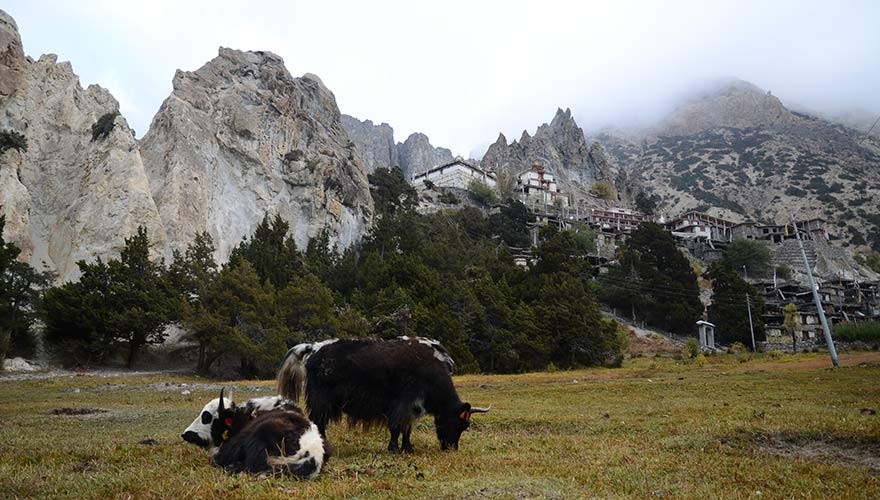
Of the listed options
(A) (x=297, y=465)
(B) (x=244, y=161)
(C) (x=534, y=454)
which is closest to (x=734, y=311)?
(B) (x=244, y=161)

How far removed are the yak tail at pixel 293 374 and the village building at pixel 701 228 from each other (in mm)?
117837

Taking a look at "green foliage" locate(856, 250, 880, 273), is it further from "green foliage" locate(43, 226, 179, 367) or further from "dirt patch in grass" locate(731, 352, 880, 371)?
"green foliage" locate(43, 226, 179, 367)

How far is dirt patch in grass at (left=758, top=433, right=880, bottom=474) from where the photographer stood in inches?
317

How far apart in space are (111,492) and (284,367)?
3.75 metres

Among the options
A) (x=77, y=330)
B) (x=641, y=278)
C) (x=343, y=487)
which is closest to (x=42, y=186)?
(x=77, y=330)

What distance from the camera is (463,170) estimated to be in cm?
12700

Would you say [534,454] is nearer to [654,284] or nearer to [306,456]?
[306,456]

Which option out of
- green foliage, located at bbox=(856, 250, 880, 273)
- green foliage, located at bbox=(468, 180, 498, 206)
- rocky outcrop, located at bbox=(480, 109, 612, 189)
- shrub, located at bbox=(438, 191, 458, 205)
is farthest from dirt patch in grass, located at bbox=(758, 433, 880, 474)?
rocky outcrop, located at bbox=(480, 109, 612, 189)

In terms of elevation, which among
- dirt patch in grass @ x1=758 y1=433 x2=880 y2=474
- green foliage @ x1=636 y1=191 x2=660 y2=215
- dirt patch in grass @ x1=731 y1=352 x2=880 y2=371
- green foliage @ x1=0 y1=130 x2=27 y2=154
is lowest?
dirt patch in grass @ x1=758 y1=433 x2=880 y2=474

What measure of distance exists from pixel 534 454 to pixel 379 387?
2690mm

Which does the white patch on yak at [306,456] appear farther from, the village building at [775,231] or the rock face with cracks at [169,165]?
the village building at [775,231]

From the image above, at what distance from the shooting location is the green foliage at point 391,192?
92.6m

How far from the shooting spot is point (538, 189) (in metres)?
133

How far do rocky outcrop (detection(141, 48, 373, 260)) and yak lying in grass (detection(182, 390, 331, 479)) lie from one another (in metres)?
54.2
